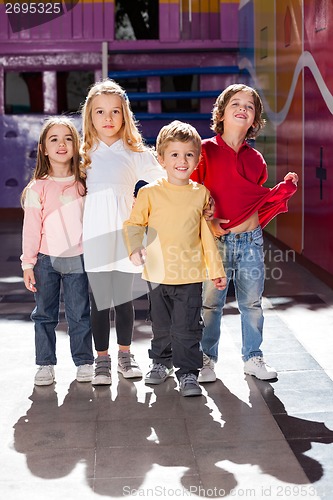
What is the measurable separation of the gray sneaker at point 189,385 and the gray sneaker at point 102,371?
40cm

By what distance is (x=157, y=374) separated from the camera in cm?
434

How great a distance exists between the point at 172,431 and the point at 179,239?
0.88 m

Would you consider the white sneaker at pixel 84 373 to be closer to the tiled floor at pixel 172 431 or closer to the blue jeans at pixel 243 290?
the tiled floor at pixel 172 431

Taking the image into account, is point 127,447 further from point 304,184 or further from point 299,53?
point 299,53

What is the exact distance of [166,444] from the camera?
3.51m

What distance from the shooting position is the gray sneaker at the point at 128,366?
442 centimetres

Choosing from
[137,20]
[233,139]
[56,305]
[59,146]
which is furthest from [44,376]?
[137,20]

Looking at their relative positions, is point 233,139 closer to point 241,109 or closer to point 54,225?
point 241,109

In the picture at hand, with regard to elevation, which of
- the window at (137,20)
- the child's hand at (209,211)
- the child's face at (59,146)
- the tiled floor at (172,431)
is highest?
the window at (137,20)

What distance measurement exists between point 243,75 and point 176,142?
737 cm

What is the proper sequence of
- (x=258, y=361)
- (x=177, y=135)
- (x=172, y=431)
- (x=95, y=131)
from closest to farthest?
1. (x=172, y=431)
2. (x=177, y=135)
3. (x=95, y=131)
4. (x=258, y=361)

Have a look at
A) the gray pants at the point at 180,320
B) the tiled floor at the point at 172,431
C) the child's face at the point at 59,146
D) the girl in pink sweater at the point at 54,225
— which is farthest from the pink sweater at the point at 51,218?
the tiled floor at the point at 172,431

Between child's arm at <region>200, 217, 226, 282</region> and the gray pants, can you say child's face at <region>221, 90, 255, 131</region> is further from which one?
the gray pants

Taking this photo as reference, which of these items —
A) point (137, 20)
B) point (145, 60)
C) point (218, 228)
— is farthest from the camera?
point (137, 20)
